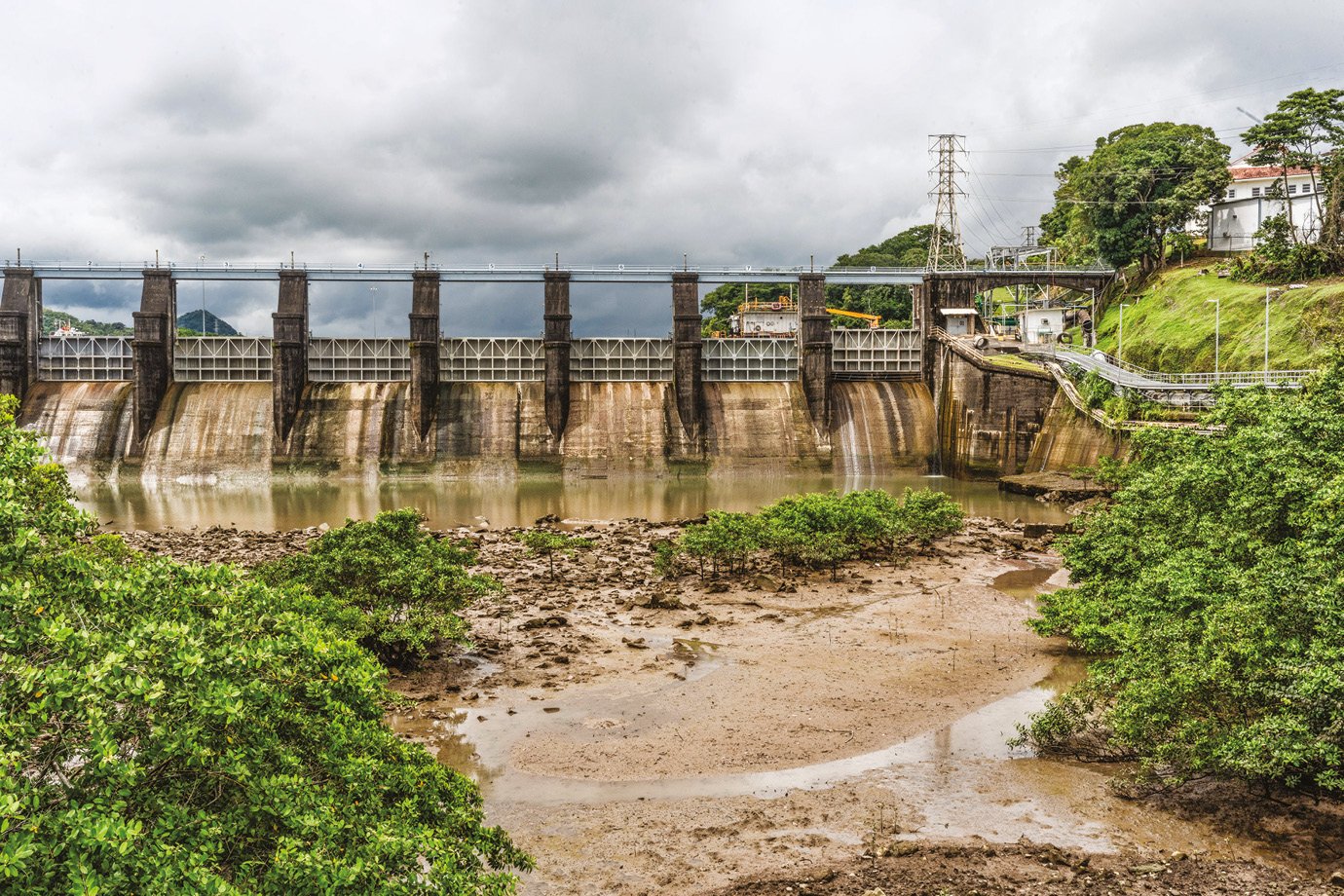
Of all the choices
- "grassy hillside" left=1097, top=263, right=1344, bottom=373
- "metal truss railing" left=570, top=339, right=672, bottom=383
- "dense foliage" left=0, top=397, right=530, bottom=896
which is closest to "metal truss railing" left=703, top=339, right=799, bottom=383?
"metal truss railing" left=570, top=339, right=672, bottom=383

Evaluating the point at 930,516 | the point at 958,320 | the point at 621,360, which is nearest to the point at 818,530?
the point at 930,516

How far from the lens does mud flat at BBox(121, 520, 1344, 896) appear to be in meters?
10.4

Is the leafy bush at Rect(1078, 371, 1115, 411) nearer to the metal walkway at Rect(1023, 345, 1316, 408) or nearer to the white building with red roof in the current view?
the metal walkway at Rect(1023, 345, 1316, 408)

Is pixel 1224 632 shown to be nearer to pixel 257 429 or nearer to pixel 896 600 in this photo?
pixel 896 600

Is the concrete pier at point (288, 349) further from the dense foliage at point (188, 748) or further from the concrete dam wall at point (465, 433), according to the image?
the dense foliage at point (188, 748)

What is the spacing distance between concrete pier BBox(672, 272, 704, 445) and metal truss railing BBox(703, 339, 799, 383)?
217 centimetres

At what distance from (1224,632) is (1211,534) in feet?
13.9

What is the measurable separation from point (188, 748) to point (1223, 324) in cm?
5323

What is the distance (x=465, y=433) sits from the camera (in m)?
53.0

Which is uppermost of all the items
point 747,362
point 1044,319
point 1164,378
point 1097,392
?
point 1044,319

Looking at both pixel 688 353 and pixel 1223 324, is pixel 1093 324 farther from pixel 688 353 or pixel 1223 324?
pixel 688 353

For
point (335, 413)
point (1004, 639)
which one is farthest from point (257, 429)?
point (1004, 639)

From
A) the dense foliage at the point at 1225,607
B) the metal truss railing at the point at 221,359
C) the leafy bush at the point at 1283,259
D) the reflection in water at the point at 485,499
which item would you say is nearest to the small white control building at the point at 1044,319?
the leafy bush at the point at 1283,259

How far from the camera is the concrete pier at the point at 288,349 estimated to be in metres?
52.3
